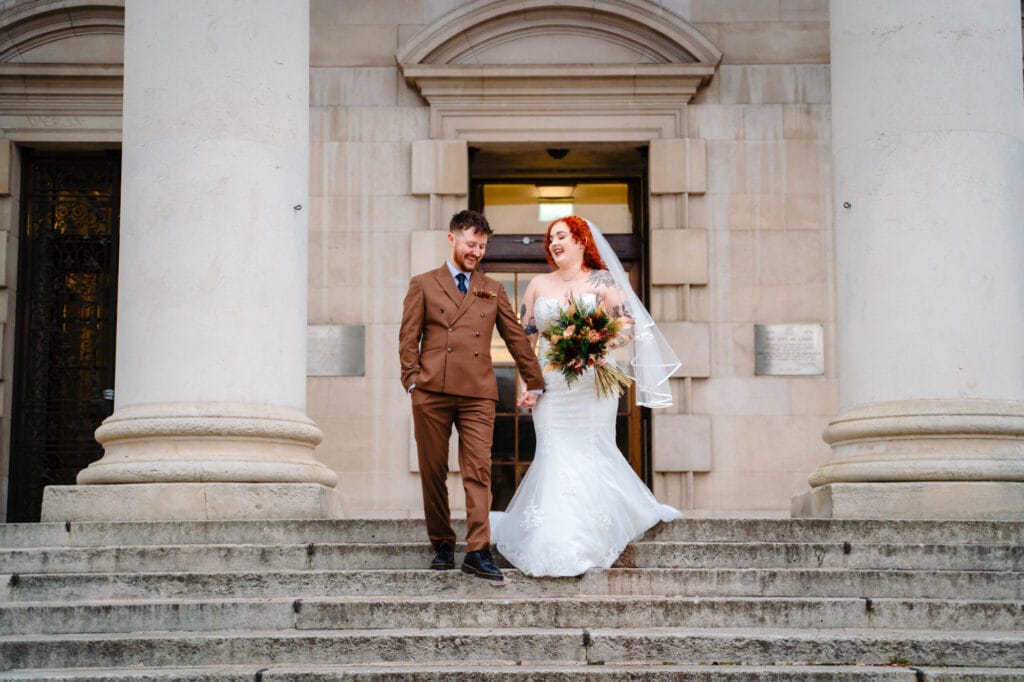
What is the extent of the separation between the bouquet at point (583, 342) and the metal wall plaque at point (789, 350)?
5.36 meters

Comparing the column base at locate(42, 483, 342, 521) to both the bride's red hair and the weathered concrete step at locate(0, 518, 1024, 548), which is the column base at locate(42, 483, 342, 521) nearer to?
the weathered concrete step at locate(0, 518, 1024, 548)

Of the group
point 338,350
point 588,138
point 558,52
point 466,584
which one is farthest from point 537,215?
point 466,584

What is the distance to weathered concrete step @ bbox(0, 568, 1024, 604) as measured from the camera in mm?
8242

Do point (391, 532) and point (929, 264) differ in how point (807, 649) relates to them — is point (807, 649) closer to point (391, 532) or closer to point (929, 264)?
point (391, 532)

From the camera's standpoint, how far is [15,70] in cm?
1459

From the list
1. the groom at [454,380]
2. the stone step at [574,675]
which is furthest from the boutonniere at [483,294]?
the stone step at [574,675]

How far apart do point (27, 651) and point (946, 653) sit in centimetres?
462

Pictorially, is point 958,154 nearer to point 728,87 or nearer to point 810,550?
point 810,550

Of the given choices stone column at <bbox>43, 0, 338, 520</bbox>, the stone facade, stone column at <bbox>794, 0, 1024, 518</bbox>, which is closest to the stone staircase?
stone column at <bbox>43, 0, 338, 520</bbox>

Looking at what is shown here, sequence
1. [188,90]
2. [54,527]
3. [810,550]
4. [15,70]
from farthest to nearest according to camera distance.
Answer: [15,70], [188,90], [54,527], [810,550]

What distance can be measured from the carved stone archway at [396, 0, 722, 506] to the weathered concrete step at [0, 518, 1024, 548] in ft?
17.1

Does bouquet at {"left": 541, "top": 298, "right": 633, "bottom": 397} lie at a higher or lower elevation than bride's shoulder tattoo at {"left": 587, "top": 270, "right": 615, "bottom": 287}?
lower

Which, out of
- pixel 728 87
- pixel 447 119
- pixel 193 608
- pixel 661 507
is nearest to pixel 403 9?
pixel 447 119

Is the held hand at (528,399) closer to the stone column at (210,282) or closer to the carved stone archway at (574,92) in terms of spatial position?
the stone column at (210,282)
